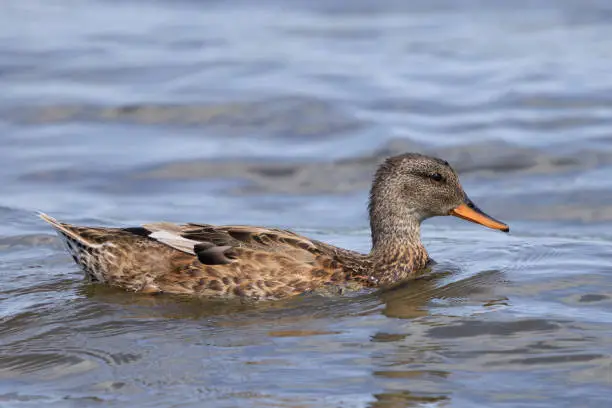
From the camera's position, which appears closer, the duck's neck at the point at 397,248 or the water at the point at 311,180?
the water at the point at 311,180

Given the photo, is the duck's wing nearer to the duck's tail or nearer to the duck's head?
the duck's tail

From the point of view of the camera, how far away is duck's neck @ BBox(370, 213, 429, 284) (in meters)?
10.3

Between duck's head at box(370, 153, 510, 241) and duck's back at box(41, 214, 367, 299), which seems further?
duck's head at box(370, 153, 510, 241)

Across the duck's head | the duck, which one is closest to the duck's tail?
the duck

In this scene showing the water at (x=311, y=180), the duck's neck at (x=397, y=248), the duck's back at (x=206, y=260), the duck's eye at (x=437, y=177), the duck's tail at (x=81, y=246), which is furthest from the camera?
the duck's eye at (x=437, y=177)

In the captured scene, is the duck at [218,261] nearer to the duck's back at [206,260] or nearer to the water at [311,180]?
the duck's back at [206,260]

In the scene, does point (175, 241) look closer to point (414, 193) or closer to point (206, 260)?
point (206, 260)

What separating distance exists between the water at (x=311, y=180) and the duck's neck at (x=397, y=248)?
223 millimetres

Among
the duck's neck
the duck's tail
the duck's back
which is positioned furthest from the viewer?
the duck's neck

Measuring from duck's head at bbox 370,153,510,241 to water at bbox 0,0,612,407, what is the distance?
497 millimetres

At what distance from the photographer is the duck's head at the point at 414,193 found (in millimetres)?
10453

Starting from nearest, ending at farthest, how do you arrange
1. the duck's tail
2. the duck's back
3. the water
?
the water
the duck's back
the duck's tail

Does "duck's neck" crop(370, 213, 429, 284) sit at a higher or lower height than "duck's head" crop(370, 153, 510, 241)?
lower

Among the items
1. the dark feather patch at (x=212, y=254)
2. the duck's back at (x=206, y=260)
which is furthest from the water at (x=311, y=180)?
the dark feather patch at (x=212, y=254)
